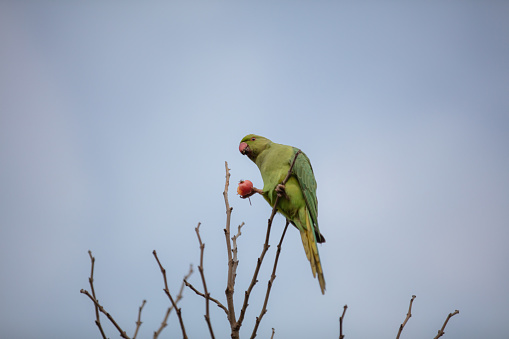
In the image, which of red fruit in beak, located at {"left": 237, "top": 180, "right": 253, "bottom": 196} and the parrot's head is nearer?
red fruit in beak, located at {"left": 237, "top": 180, "right": 253, "bottom": 196}

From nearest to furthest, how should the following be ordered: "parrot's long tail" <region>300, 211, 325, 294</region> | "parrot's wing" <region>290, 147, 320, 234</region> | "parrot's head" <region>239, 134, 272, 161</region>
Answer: "parrot's long tail" <region>300, 211, 325, 294</region>
"parrot's wing" <region>290, 147, 320, 234</region>
"parrot's head" <region>239, 134, 272, 161</region>

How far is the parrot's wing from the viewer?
12.6 ft

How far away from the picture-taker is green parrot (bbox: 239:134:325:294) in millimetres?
3777

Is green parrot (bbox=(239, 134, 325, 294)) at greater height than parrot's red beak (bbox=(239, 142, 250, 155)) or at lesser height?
lesser

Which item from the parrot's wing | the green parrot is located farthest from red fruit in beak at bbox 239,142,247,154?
the parrot's wing

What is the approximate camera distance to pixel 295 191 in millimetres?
3953

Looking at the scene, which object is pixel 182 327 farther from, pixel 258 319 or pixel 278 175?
pixel 278 175

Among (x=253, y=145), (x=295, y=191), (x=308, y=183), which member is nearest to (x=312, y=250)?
(x=295, y=191)

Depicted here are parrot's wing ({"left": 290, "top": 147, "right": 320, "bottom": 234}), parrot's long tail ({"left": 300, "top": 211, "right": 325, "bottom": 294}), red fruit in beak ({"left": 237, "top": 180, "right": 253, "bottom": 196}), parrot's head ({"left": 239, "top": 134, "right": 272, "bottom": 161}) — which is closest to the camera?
parrot's long tail ({"left": 300, "top": 211, "right": 325, "bottom": 294})

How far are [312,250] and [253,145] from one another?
5.38 ft

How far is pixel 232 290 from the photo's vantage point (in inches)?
96.0

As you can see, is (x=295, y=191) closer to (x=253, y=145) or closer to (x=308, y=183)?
(x=308, y=183)

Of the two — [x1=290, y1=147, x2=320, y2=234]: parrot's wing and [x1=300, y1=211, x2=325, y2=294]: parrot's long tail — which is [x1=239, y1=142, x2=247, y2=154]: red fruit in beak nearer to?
[x1=290, y1=147, x2=320, y2=234]: parrot's wing

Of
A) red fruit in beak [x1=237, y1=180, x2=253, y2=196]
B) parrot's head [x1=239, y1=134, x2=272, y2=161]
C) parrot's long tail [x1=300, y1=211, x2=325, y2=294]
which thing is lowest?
parrot's long tail [x1=300, y1=211, x2=325, y2=294]
